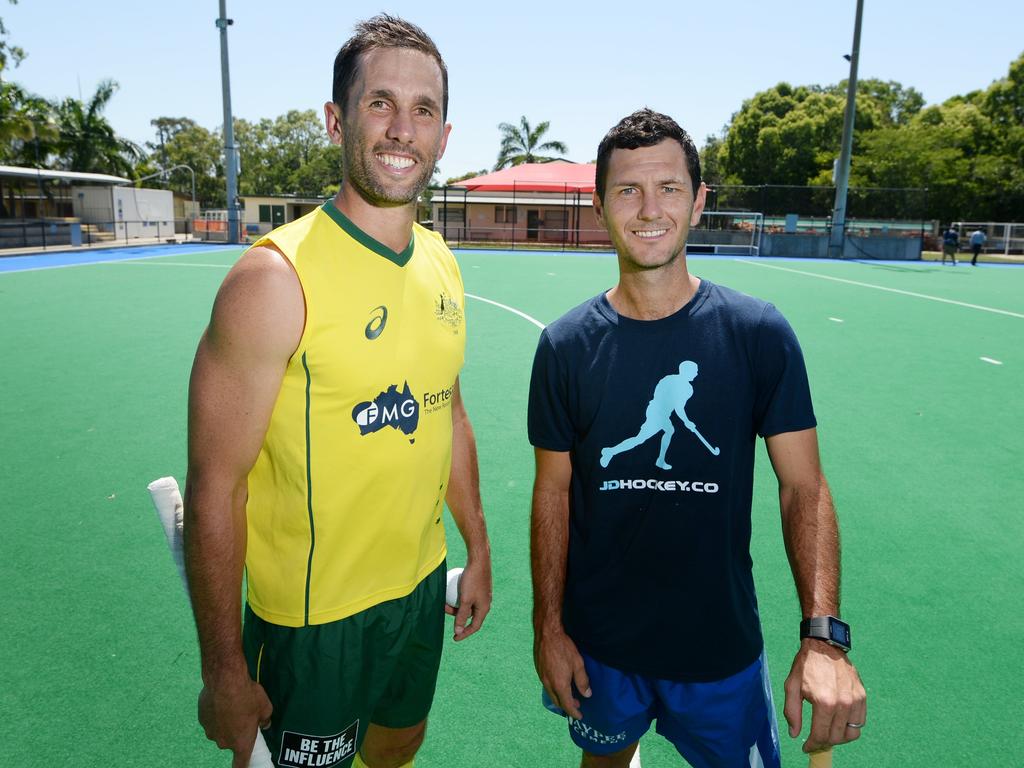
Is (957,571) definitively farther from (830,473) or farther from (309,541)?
(309,541)

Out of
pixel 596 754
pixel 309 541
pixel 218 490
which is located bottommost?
pixel 596 754

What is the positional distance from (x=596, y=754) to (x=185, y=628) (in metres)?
2.32

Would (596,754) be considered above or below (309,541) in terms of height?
below

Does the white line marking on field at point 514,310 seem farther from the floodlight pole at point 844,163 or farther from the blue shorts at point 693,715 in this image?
the floodlight pole at point 844,163

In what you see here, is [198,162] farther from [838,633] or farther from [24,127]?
[838,633]

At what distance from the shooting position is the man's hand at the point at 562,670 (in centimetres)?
217

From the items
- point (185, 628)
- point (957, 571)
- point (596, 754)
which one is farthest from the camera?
point (957, 571)

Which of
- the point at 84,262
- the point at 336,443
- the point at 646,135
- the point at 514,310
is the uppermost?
the point at 646,135

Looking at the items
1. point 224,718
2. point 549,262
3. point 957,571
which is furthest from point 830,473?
point 549,262

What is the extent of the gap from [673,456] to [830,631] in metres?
0.58

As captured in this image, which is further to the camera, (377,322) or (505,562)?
(505,562)

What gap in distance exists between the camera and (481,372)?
8844mm

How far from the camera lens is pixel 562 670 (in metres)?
2.17

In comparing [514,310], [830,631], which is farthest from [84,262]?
[830,631]
